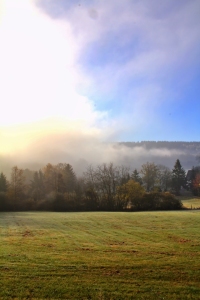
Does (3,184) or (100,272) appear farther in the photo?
(3,184)

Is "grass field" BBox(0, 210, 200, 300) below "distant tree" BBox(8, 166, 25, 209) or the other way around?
below

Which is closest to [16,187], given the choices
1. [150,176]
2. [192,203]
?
[150,176]

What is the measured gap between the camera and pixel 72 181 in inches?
3711

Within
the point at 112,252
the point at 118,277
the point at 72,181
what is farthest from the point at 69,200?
the point at 118,277

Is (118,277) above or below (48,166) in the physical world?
below

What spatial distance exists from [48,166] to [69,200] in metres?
28.3

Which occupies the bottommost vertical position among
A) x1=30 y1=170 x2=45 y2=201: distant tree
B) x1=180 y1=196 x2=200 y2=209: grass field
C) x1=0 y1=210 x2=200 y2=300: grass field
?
x1=180 y1=196 x2=200 y2=209: grass field

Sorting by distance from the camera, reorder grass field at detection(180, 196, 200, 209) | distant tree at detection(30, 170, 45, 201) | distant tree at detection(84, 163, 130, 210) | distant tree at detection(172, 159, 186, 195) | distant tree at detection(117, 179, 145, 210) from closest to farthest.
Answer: distant tree at detection(117, 179, 145, 210) → grass field at detection(180, 196, 200, 209) → distant tree at detection(84, 163, 130, 210) → distant tree at detection(30, 170, 45, 201) → distant tree at detection(172, 159, 186, 195)

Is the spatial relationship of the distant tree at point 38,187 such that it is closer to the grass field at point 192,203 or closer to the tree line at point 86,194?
the tree line at point 86,194

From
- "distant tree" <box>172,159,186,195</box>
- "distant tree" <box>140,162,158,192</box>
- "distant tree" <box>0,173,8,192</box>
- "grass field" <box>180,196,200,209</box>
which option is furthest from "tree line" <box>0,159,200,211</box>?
"distant tree" <box>172,159,186,195</box>

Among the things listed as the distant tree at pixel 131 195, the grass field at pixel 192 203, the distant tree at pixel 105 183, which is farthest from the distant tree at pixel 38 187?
the grass field at pixel 192 203

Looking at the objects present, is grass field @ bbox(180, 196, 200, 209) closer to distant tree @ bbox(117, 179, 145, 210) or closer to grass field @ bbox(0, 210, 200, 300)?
distant tree @ bbox(117, 179, 145, 210)

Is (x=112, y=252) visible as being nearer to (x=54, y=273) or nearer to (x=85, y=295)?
(x=54, y=273)

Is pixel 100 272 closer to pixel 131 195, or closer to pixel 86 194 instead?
pixel 131 195
